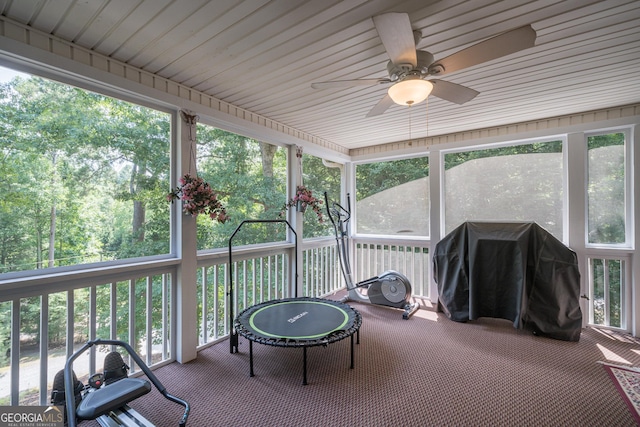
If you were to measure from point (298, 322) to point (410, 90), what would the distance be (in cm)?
237

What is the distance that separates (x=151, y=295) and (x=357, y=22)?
2958 millimetres

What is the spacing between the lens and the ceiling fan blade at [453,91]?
77.9 inches

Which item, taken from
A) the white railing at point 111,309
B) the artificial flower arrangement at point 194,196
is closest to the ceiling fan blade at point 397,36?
the artificial flower arrangement at point 194,196

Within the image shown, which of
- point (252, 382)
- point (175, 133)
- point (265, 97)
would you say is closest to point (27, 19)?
point (175, 133)

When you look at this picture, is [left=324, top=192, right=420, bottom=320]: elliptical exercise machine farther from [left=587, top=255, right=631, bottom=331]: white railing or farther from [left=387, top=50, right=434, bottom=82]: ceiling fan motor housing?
[left=387, top=50, right=434, bottom=82]: ceiling fan motor housing

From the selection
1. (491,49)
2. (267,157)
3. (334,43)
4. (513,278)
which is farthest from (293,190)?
(513,278)

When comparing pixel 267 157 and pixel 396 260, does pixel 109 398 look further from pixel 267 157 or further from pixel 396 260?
pixel 396 260

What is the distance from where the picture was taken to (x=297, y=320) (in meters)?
2.84

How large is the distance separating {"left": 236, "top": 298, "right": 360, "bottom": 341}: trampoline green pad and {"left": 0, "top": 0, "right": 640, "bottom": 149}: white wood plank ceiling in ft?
7.92

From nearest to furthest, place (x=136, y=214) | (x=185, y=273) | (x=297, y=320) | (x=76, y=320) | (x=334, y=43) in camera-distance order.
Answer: (x=334, y=43), (x=76, y=320), (x=136, y=214), (x=185, y=273), (x=297, y=320)

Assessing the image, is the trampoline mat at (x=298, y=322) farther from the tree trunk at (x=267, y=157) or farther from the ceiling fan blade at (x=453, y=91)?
the ceiling fan blade at (x=453, y=91)

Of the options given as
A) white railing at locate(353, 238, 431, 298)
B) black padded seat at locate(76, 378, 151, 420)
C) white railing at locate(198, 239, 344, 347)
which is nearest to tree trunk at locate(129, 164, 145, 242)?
white railing at locate(198, 239, 344, 347)

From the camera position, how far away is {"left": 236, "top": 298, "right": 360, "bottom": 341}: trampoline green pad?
251 cm

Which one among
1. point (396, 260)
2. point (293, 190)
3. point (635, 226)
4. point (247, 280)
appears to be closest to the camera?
point (635, 226)
